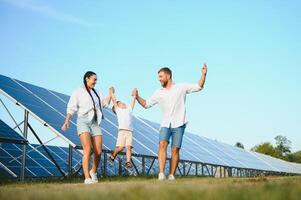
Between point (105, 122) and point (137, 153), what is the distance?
2747 millimetres

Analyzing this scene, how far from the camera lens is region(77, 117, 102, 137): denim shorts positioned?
25.9ft

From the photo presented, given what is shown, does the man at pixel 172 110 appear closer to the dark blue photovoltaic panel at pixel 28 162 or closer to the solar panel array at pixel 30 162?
the solar panel array at pixel 30 162

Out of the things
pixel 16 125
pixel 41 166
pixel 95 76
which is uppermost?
pixel 95 76

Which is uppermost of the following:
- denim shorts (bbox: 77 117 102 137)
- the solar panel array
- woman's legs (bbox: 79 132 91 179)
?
denim shorts (bbox: 77 117 102 137)

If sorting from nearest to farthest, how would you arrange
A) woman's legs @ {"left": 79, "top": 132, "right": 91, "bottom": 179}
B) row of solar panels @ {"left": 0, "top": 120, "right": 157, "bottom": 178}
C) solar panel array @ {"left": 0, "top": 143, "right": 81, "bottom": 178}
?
woman's legs @ {"left": 79, "top": 132, "right": 91, "bottom": 179} < row of solar panels @ {"left": 0, "top": 120, "right": 157, "bottom": 178} < solar panel array @ {"left": 0, "top": 143, "right": 81, "bottom": 178}

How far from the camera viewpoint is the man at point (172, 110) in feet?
27.1

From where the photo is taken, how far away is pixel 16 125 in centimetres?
1177

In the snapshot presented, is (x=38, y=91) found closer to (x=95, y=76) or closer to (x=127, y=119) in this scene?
(x=127, y=119)

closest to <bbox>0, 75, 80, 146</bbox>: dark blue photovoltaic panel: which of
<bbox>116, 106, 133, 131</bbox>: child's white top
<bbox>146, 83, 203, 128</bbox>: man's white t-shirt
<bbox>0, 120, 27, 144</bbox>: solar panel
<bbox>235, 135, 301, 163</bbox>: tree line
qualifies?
<bbox>116, 106, 133, 131</bbox>: child's white top

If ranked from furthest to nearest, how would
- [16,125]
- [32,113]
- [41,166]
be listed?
[41,166], [16,125], [32,113]

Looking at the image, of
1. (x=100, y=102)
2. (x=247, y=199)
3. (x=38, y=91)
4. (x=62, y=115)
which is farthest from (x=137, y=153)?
(x=247, y=199)

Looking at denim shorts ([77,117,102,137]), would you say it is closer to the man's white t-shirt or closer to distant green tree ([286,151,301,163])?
the man's white t-shirt

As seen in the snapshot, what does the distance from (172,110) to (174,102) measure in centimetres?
17

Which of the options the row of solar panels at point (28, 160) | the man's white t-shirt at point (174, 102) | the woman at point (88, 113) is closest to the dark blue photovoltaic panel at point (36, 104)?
the row of solar panels at point (28, 160)
